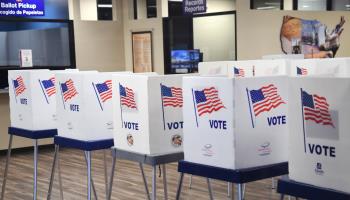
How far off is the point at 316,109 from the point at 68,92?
1.78 metres

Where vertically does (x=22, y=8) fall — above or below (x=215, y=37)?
above

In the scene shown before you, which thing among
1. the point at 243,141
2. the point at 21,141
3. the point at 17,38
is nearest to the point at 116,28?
the point at 17,38

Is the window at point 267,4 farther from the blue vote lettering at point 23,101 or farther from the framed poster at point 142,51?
the blue vote lettering at point 23,101

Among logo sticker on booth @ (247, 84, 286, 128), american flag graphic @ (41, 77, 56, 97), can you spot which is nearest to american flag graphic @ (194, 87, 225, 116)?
logo sticker on booth @ (247, 84, 286, 128)

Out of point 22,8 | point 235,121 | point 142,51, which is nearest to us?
point 235,121

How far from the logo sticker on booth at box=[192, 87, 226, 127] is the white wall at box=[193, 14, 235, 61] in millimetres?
5378

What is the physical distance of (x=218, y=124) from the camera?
2260mm

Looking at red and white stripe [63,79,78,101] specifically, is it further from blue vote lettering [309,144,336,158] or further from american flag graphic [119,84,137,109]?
blue vote lettering [309,144,336,158]

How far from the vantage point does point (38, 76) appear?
3795mm

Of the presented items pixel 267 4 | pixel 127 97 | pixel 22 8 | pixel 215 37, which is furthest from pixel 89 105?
pixel 215 37

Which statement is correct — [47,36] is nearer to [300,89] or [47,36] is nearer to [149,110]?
[149,110]

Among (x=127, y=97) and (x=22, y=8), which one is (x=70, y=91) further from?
(x=22, y=8)

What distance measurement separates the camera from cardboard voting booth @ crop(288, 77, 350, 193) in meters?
1.83

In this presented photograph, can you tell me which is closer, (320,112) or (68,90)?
(320,112)
